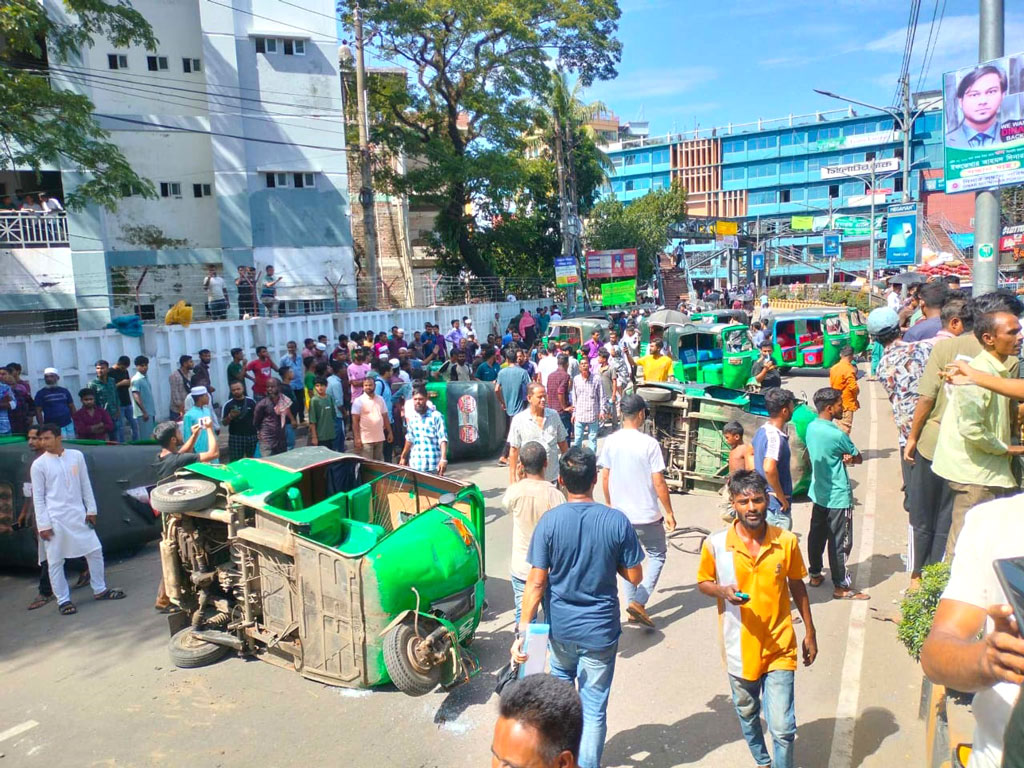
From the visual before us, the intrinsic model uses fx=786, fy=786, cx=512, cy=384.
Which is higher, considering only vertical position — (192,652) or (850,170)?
(850,170)

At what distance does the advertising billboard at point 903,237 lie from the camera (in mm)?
22484

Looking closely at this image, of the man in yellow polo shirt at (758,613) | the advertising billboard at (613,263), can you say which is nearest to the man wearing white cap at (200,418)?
the man in yellow polo shirt at (758,613)

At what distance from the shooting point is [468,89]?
3070 cm

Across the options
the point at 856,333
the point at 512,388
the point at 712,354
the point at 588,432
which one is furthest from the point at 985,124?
the point at 856,333

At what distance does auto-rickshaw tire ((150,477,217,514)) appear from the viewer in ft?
18.0

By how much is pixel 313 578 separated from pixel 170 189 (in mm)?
23104

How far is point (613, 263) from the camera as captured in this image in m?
36.9

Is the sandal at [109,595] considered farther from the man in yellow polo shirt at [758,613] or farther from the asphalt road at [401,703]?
the man in yellow polo shirt at [758,613]

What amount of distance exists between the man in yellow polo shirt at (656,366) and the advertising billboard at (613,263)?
24.5m

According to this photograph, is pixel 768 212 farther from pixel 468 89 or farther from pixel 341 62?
pixel 341 62

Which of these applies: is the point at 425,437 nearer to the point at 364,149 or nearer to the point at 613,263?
the point at 364,149

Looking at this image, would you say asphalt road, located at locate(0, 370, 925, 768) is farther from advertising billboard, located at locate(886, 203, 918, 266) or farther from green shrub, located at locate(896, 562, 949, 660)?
advertising billboard, located at locate(886, 203, 918, 266)

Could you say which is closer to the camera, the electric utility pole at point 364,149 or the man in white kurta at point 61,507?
the man in white kurta at point 61,507

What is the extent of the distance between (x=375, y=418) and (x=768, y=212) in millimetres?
70889
